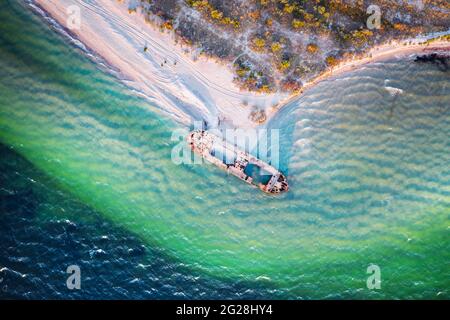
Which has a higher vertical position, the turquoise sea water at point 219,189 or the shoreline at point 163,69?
the shoreline at point 163,69

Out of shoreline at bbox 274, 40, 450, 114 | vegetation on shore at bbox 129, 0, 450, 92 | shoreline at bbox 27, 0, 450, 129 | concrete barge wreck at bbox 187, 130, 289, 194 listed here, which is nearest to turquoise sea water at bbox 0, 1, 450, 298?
shoreline at bbox 274, 40, 450, 114

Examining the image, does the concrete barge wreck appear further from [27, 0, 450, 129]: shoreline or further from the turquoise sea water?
[27, 0, 450, 129]: shoreline

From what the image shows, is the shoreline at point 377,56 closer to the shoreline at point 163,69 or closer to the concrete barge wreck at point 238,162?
the shoreline at point 163,69

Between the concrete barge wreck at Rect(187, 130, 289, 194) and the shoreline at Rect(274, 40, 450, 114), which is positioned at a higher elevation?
the shoreline at Rect(274, 40, 450, 114)

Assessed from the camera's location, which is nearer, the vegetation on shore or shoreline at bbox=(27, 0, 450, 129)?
shoreline at bbox=(27, 0, 450, 129)

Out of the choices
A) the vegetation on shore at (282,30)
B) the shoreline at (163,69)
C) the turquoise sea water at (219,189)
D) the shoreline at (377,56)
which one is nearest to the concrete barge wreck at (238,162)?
the turquoise sea water at (219,189)
